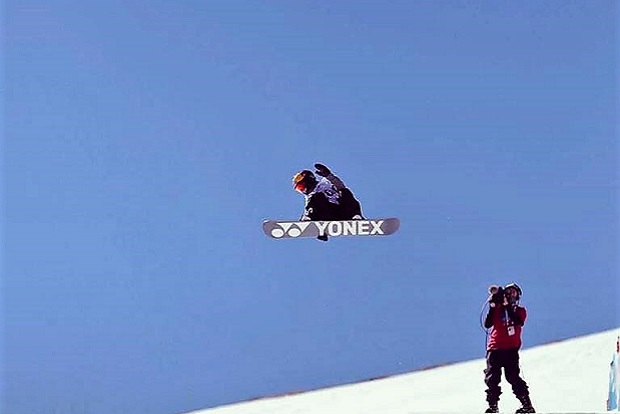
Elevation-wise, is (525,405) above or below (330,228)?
below

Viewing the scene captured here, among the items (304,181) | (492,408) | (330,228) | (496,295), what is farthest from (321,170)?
(492,408)

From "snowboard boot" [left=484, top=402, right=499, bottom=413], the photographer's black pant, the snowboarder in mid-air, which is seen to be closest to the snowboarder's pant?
the snowboarder in mid-air

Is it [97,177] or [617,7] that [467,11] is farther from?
[97,177]

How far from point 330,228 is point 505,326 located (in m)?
0.70

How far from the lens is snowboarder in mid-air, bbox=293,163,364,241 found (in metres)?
2.80

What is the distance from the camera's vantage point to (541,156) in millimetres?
2922

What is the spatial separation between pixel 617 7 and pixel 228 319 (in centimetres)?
178

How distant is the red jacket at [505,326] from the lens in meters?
2.86

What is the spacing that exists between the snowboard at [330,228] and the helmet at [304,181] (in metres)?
0.11

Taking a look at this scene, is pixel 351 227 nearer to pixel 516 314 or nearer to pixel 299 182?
pixel 299 182

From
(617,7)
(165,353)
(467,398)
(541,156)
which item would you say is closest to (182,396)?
(165,353)

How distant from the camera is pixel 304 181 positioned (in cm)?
280

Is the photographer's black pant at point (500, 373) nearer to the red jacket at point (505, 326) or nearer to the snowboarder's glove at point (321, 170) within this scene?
the red jacket at point (505, 326)

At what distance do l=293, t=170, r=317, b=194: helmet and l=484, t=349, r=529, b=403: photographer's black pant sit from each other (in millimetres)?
851
